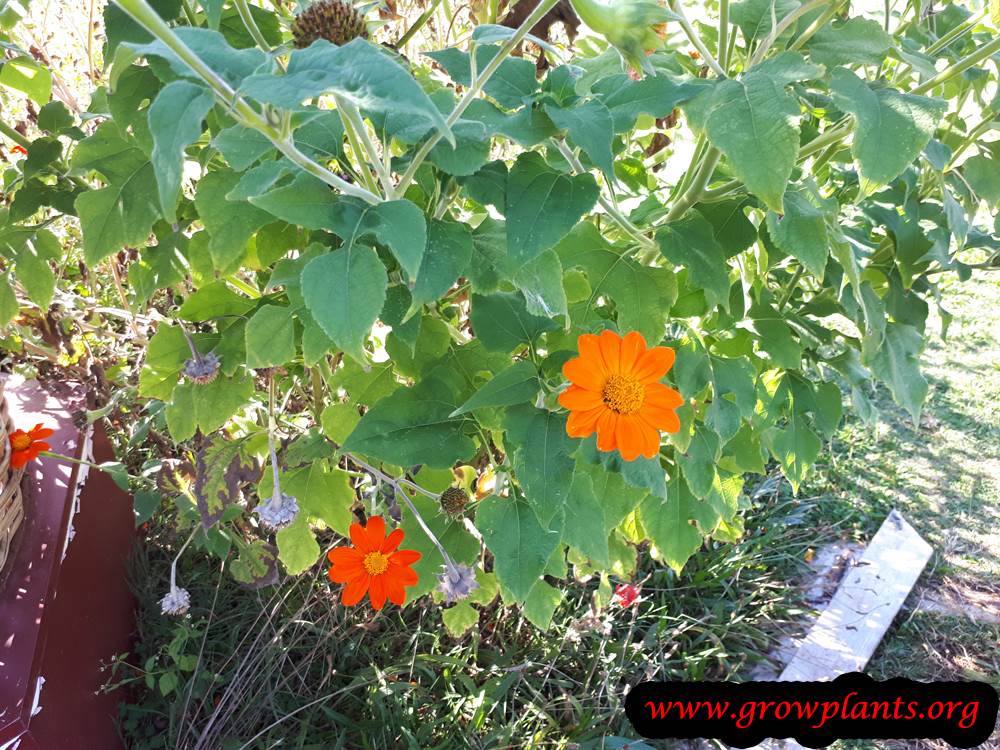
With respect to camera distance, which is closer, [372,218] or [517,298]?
[372,218]

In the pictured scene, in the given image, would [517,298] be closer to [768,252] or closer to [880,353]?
[768,252]

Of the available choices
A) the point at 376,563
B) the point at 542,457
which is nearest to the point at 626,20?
the point at 542,457

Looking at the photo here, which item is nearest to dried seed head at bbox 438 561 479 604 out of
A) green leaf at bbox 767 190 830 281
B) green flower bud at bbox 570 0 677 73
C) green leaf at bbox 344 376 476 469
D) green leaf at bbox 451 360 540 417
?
green leaf at bbox 344 376 476 469

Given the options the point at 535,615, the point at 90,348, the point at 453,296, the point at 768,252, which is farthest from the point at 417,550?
the point at 90,348

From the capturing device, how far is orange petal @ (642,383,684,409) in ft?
3.28

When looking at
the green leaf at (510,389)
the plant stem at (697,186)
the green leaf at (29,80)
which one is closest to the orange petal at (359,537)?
the green leaf at (510,389)

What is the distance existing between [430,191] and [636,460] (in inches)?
18.6

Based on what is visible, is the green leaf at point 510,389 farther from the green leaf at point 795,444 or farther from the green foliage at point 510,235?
the green leaf at point 795,444

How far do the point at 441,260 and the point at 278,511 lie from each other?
1.80ft

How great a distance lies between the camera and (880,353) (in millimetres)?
1243

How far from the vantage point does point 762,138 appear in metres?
0.75

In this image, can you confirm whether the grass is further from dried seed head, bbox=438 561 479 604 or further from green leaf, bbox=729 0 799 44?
green leaf, bbox=729 0 799 44

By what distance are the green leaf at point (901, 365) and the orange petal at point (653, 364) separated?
0.41 m

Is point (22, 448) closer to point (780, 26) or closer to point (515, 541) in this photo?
point (515, 541)
